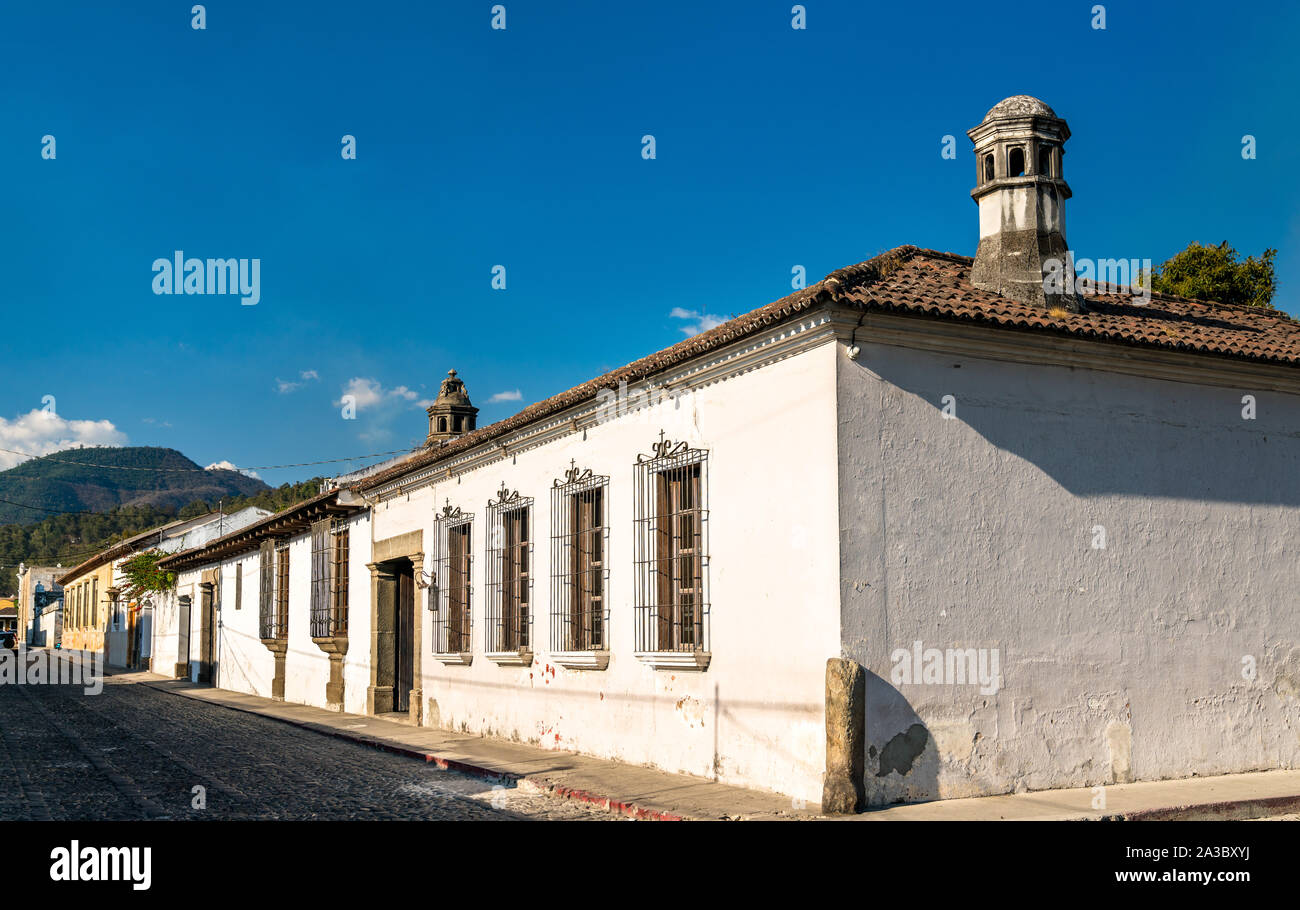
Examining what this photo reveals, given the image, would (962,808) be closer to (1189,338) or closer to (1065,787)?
(1065,787)

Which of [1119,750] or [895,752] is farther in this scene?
[1119,750]

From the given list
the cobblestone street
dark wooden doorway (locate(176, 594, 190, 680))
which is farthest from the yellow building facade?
the cobblestone street

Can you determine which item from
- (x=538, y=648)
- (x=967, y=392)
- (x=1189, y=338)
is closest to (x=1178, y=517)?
(x=1189, y=338)

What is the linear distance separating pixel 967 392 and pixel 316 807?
6005 mm

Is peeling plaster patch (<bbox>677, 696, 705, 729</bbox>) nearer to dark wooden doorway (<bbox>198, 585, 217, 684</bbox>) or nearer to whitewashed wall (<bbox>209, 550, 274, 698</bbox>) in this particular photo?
whitewashed wall (<bbox>209, 550, 274, 698</bbox>)

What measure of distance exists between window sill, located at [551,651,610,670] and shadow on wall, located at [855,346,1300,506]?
Result: 4.10 m

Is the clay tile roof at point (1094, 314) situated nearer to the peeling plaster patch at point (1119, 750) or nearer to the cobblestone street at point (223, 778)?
the peeling plaster patch at point (1119, 750)

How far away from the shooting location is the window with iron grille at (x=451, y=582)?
48.2ft

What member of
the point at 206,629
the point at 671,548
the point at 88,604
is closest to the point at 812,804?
the point at 671,548

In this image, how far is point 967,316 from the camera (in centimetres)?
862

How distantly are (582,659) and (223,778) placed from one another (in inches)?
140

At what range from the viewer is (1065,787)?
877cm

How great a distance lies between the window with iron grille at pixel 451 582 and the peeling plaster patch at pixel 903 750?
24.6ft

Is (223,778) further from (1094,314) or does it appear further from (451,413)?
(451,413)
